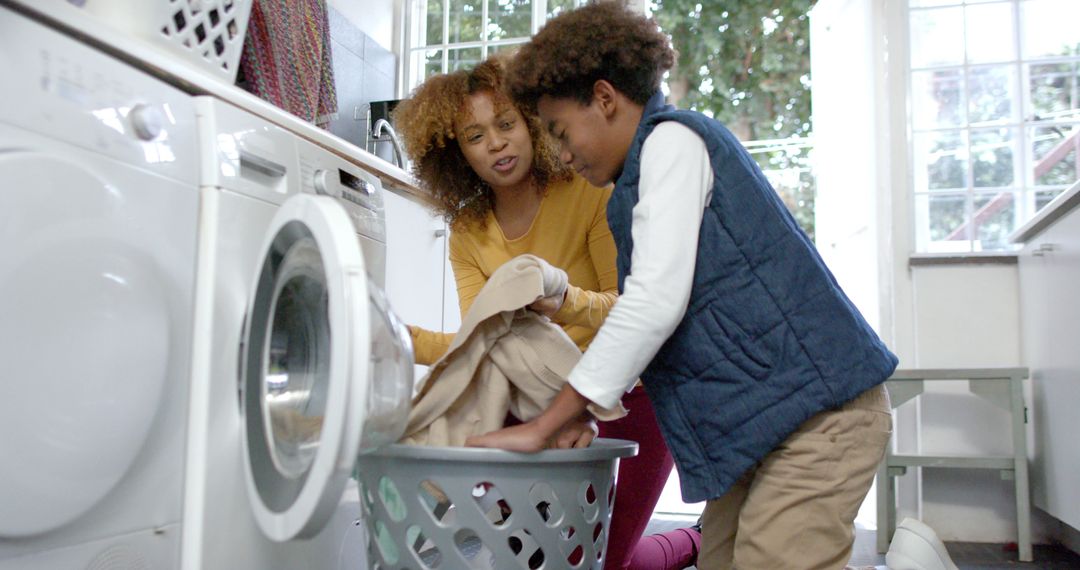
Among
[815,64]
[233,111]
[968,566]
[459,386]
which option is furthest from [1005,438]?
[233,111]

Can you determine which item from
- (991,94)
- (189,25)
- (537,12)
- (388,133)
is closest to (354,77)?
(388,133)

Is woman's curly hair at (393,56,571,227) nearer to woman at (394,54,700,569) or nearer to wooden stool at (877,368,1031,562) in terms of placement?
woman at (394,54,700,569)

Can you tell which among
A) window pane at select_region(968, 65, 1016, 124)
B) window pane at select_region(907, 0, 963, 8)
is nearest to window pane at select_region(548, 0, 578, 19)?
window pane at select_region(907, 0, 963, 8)

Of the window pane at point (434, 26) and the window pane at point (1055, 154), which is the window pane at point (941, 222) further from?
the window pane at point (434, 26)

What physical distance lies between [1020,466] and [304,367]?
94.3 inches

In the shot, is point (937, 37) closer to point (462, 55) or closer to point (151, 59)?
point (462, 55)

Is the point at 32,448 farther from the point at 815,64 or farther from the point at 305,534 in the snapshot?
the point at 815,64

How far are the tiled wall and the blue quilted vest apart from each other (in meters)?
1.85

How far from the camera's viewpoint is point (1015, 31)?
3.11 meters

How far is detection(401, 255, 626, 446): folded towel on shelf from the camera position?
3.78 ft

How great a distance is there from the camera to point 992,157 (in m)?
3.14

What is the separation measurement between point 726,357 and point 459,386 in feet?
1.14

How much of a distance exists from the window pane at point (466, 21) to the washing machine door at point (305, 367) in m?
2.54

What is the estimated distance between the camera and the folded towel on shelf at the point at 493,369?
1151 mm
